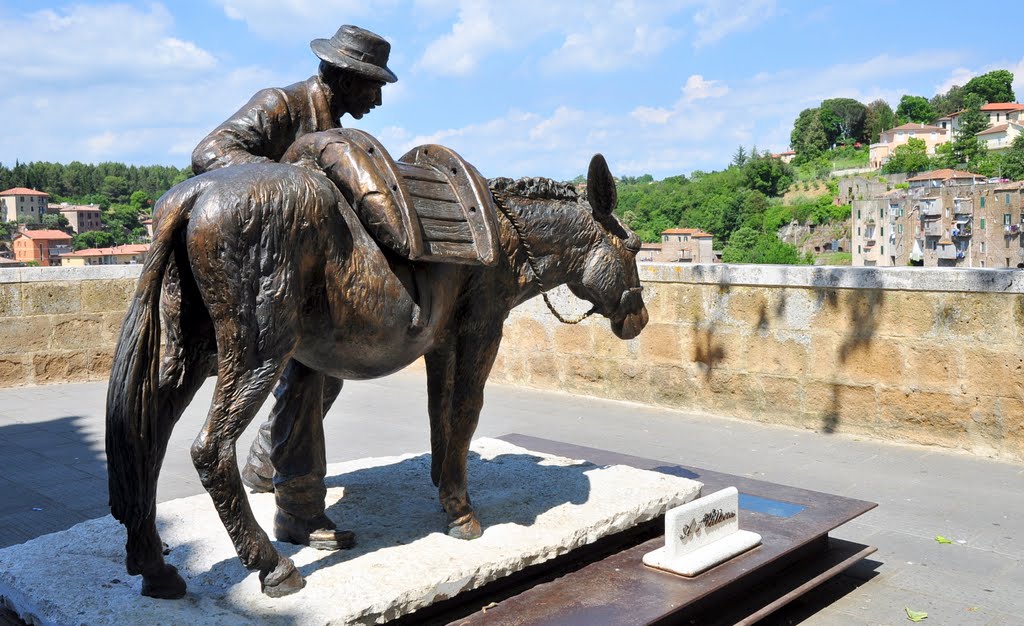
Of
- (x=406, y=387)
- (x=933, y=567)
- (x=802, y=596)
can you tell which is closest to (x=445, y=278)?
(x=802, y=596)

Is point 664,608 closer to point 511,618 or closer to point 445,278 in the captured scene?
point 511,618

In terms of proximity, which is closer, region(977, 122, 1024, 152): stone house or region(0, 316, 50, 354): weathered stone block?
region(0, 316, 50, 354): weathered stone block

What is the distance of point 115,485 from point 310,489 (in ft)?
2.57

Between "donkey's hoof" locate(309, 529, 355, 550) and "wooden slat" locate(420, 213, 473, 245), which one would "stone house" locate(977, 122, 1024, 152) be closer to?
"wooden slat" locate(420, 213, 473, 245)

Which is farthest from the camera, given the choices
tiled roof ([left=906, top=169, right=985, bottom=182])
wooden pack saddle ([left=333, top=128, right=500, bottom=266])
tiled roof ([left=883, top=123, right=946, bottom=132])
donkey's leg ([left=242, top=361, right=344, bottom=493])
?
tiled roof ([left=883, top=123, right=946, bottom=132])

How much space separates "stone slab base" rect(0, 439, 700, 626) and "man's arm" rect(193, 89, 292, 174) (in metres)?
1.40

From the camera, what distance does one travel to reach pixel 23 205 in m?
87.5

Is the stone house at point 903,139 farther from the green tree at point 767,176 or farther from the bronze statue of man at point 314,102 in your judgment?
the bronze statue of man at point 314,102

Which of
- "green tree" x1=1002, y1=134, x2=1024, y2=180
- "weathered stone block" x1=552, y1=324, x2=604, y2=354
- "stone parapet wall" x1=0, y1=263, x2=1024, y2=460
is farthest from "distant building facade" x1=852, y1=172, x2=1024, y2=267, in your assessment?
"stone parapet wall" x1=0, y1=263, x2=1024, y2=460

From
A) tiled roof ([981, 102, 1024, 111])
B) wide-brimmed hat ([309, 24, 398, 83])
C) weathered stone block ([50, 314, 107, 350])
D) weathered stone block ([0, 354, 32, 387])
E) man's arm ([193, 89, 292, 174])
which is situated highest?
tiled roof ([981, 102, 1024, 111])

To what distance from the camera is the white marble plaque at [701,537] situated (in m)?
3.30

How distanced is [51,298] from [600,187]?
694 centimetres

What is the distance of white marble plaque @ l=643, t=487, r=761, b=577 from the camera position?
10.8 feet

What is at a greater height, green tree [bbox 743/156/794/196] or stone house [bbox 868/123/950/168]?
stone house [bbox 868/123/950/168]
